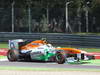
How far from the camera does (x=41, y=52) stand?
16750 millimetres

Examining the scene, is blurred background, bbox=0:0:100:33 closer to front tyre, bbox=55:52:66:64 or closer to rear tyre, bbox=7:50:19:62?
rear tyre, bbox=7:50:19:62

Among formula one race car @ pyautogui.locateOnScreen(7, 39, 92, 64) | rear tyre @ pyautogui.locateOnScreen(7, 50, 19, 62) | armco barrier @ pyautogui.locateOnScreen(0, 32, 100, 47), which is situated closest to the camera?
formula one race car @ pyautogui.locateOnScreen(7, 39, 92, 64)

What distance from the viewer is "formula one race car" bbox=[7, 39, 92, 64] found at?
16.1m

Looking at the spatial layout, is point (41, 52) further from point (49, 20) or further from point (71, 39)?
point (49, 20)

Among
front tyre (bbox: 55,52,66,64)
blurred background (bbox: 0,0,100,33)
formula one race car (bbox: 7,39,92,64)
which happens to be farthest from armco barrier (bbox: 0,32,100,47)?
blurred background (bbox: 0,0,100,33)

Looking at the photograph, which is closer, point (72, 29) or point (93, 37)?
point (93, 37)

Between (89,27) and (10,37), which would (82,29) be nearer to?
(89,27)

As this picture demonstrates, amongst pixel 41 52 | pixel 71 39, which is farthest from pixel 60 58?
pixel 71 39

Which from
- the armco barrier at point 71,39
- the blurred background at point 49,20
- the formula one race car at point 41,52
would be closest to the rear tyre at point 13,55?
the formula one race car at point 41,52

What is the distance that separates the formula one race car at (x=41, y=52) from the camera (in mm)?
16141

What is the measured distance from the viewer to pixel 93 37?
2173cm

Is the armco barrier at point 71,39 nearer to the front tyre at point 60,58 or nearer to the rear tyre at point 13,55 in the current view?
the rear tyre at point 13,55

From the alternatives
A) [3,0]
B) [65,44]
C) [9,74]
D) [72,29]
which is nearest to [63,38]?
[65,44]

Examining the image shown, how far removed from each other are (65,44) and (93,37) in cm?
178
